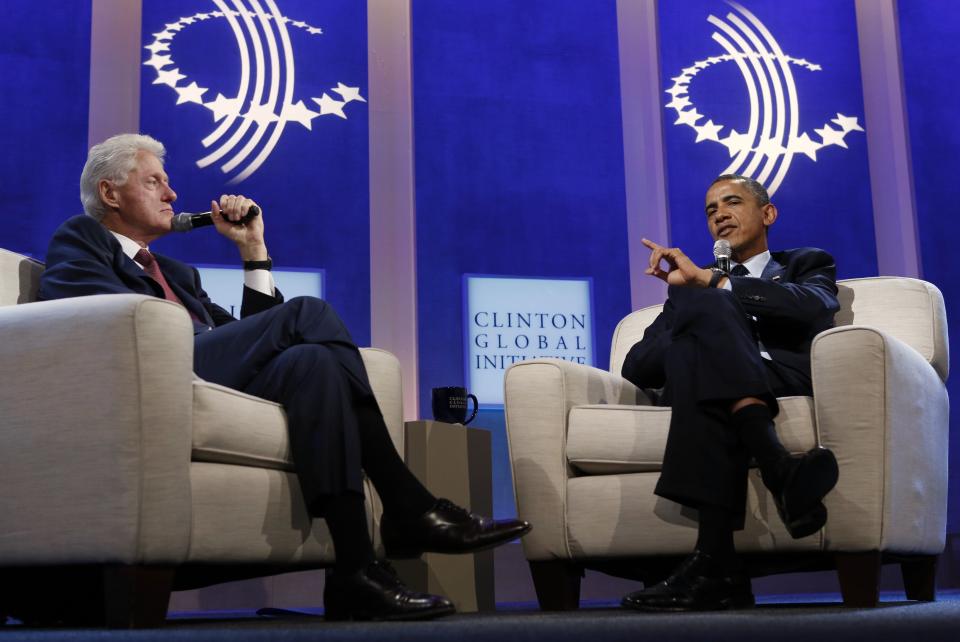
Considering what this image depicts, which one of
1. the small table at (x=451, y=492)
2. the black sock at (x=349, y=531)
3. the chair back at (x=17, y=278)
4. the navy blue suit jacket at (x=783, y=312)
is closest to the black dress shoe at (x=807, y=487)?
the navy blue suit jacket at (x=783, y=312)

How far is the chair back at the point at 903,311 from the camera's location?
9.25 ft

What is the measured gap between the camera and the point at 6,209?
4062 mm

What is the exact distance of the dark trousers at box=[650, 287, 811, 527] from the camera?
2180 millimetres

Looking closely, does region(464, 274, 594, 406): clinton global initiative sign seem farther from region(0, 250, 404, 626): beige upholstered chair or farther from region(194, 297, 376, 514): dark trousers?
region(0, 250, 404, 626): beige upholstered chair

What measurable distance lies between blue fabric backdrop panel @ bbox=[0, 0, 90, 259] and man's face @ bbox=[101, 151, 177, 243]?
1.42 meters

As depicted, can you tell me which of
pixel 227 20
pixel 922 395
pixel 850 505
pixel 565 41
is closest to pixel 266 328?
pixel 850 505

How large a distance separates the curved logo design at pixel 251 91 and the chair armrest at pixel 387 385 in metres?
2.06

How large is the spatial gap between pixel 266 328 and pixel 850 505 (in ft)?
4.15

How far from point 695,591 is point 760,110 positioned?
3.24 metres

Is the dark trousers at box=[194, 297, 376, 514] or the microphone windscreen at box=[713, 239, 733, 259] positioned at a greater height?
the microphone windscreen at box=[713, 239, 733, 259]

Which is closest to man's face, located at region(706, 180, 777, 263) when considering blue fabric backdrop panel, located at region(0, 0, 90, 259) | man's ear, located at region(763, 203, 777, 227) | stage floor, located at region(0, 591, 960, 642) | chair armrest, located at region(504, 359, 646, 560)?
man's ear, located at region(763, 203, 777, 227)

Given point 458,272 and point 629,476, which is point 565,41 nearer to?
point 458,272

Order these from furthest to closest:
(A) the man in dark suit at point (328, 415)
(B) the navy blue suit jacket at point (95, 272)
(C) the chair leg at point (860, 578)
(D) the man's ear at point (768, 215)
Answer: (D) the man's ear at point (768, 215) → (B) the navy blue suit jacket at point (95, 272) → (C) the chair leg at point (860, 578) → (A) the man in dark suit at point (328, 415)

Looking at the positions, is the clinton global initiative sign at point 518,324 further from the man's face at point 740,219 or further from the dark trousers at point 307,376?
the dark trousers at point 307,376
